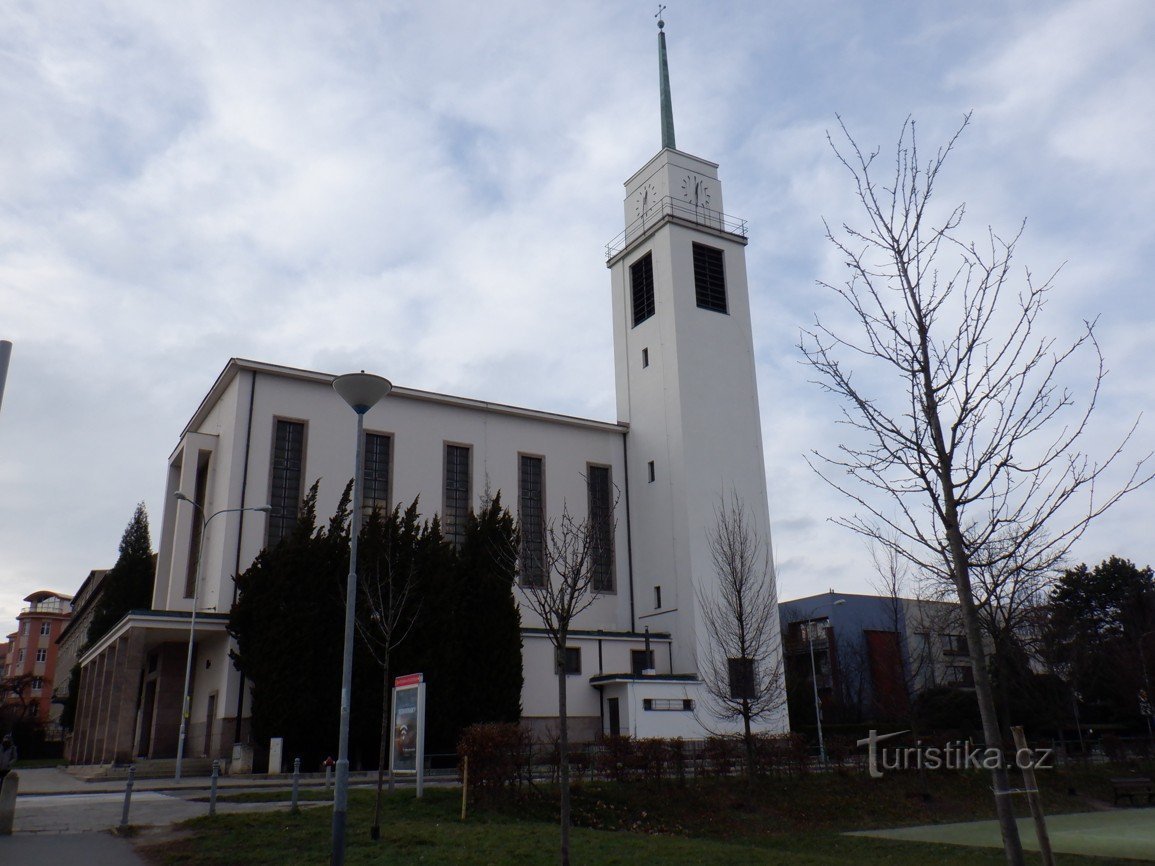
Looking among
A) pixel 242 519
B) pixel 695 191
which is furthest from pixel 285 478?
pixel 695 191

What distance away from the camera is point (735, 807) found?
19.5 m

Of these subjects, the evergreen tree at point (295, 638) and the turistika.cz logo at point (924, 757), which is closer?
the turistika.cz logo at point (924, 757)

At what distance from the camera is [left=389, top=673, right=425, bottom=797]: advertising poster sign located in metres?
17.4

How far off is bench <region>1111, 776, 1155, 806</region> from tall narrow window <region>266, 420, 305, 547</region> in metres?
27.7

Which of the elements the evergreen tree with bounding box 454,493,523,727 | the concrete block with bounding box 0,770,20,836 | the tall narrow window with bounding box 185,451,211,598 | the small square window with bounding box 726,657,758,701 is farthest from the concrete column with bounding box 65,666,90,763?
the small square window with bounding box 726,657,758,701

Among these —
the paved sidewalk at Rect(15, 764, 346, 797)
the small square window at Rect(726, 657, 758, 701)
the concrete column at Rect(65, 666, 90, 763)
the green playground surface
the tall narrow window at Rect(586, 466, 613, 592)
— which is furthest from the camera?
the tall narrow window at Rect(586, 466, 613, 592)

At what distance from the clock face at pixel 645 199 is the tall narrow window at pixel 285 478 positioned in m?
20.8

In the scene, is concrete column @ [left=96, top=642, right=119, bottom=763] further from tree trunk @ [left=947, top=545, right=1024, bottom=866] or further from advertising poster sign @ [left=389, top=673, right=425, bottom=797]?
tree trunk @ [left=947, top=545, right=1024, bottom=866]

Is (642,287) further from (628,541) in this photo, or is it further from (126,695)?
(126,695)

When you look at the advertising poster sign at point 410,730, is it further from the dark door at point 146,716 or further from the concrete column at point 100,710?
the dark door at point 146,716

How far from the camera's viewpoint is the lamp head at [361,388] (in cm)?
1188

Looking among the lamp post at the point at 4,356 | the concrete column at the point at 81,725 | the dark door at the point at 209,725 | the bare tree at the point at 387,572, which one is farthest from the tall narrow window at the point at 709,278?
the lamp post at the point at 4,356

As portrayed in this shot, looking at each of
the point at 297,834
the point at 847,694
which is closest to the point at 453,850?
the point at 297,834

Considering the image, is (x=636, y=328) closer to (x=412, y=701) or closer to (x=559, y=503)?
(x=559, y=503)
